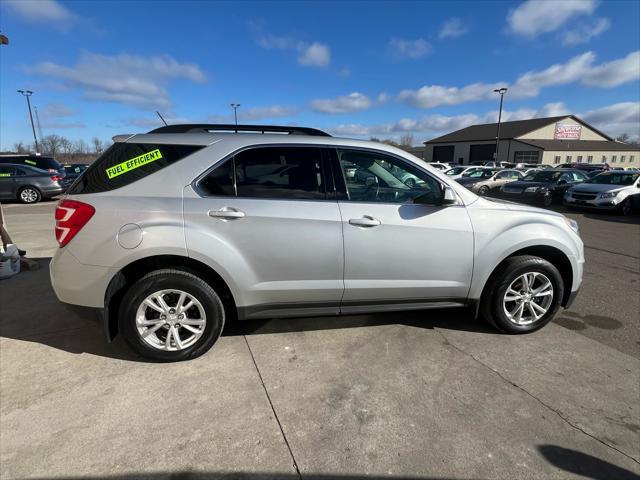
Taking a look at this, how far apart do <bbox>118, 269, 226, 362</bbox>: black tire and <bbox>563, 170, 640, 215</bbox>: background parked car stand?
1441 cm

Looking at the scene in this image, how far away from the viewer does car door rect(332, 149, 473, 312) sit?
10.0 ft

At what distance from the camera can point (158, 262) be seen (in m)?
2.89

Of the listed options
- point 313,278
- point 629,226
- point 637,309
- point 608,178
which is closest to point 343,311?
point 313,278

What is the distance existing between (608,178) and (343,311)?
605 inches

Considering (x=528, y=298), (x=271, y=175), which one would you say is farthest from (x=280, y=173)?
(x=528, y=298)

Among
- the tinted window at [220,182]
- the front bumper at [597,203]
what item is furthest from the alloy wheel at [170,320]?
the front bumper at [597,203]

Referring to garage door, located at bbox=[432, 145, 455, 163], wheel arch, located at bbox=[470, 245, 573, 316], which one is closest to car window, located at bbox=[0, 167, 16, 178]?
wheel arch, located at bbox=[470, 245, 573, 316]

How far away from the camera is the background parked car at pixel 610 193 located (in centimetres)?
1255

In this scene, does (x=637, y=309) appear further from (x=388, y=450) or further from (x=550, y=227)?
(x=388, y=450)

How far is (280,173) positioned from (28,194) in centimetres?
1560

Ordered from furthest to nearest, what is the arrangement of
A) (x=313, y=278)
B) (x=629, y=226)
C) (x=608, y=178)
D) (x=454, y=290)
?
(x=608, y=178) → (x=629, y=226) → (x=454, y=290) → (x=313, y=278)

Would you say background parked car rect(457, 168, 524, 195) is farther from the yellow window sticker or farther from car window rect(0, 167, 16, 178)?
car window rect(0, 167, 16, 178)

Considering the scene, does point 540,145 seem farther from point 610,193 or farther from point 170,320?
point 170,320

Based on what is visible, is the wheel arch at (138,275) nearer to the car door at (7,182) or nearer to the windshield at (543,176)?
the car door at (7,182)
